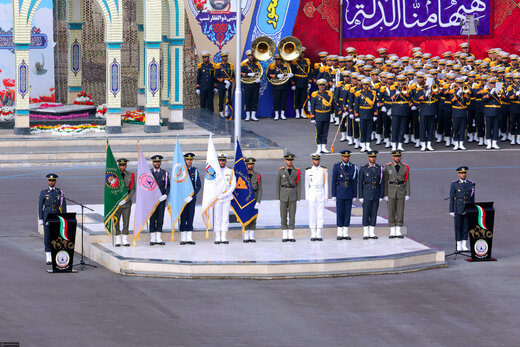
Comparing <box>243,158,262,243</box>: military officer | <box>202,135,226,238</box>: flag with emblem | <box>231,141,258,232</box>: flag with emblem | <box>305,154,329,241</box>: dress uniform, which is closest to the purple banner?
<box>305,154,329,241</box>: dress uniform

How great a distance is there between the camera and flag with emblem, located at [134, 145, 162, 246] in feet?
68.4

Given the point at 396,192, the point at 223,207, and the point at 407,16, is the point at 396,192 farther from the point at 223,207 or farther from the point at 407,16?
the point at 407,16

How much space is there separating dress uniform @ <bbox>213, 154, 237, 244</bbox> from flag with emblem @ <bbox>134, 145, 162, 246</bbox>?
114 centimetres

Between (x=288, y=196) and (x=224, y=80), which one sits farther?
(x=224, y=80)

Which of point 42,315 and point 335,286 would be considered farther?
point 335,286

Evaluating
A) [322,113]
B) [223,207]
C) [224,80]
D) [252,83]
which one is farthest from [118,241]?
[224,80]

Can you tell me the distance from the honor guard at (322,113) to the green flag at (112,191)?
1259 centimetres

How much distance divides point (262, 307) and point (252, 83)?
21160mm

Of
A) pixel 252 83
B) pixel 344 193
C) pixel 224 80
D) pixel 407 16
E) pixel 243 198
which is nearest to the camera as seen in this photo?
pixel 243 198

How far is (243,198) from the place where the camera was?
21.6m

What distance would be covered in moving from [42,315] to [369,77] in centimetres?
1935

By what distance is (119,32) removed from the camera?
3269cm

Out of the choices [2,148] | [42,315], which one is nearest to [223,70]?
[2,148]

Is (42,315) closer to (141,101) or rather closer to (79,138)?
(79,138)
